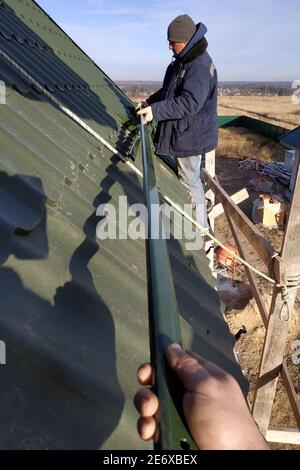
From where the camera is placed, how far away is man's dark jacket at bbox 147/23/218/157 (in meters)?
3.95

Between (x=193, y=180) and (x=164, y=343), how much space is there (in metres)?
4.28

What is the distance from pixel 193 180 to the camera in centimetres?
502

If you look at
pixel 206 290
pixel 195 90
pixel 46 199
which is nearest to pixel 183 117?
pixel 195 90

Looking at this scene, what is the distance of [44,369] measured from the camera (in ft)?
3.94

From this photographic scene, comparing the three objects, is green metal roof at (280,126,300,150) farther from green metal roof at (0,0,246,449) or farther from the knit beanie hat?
green metal roof at (0,0,246,449)

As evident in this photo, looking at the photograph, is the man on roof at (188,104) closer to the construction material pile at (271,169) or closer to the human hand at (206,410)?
the human hand at (206,410)

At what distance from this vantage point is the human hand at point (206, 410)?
78 cm

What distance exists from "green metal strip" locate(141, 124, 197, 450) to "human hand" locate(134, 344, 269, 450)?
0.02 metres

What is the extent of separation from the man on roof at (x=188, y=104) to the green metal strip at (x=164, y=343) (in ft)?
9.68

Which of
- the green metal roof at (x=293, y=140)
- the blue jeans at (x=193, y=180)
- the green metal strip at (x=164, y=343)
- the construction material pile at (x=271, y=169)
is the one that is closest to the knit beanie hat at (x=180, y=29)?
the blue jeans at (x=193, y=180)

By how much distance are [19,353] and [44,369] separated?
89mm

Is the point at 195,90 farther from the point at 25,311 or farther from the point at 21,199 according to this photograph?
the point at 25,311

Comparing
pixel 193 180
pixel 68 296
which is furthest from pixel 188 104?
pixel 68 296

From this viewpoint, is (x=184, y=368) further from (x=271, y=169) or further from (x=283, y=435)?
(x=271, y=169)
